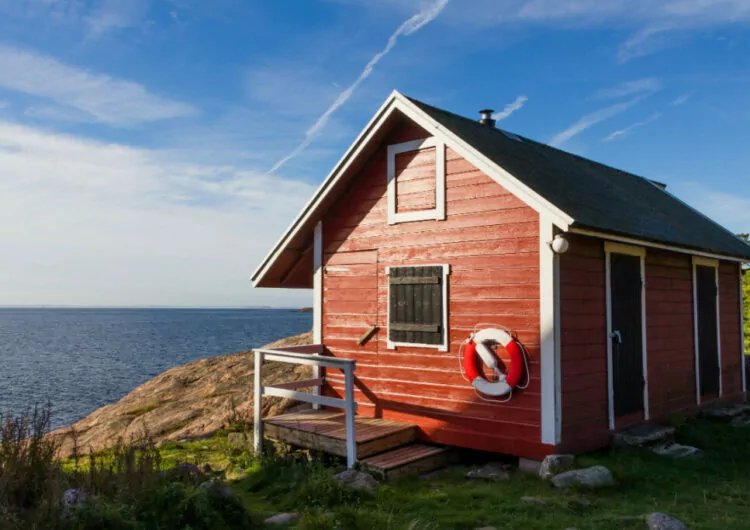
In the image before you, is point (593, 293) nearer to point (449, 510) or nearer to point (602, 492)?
point (602, 492)

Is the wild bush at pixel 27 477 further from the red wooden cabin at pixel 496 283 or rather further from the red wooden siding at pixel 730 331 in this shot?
the red wooden siding at pixel 730 331

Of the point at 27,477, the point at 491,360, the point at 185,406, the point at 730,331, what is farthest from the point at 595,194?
the point at 185,406

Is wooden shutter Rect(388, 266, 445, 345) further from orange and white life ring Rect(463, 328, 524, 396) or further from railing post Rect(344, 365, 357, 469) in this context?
railing post Rect(344, 365, 357, 469)

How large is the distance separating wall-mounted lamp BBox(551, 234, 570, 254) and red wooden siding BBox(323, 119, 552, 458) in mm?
414

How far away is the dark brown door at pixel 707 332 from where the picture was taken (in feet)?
39.5

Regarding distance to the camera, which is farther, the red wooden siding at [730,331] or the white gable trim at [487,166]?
the red wooden siding at [730,331]

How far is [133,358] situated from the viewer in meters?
54.3

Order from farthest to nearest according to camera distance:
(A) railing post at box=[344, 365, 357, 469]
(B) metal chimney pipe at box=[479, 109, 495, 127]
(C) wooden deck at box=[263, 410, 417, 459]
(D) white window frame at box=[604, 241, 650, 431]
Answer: (B) metal chimney pipe at box=[479, 109, 495, 127] → (D) white window frame at box=[604, 241, 650, 431] → (C) wooden deck at box=[263, 410, 417, 459] → (A) railing post at box=[344, 365, 357, 469]

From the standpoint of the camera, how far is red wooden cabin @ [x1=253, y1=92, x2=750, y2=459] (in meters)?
8.65

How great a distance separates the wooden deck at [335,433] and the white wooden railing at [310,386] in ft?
0.67

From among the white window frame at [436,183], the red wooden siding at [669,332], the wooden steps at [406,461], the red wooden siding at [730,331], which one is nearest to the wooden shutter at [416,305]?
the white window frame at [436,183]

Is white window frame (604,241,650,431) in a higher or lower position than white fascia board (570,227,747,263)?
lower

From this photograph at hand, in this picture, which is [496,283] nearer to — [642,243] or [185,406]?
[642,243]

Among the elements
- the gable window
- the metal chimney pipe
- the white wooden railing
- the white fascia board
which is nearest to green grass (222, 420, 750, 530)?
the white wooden railing
